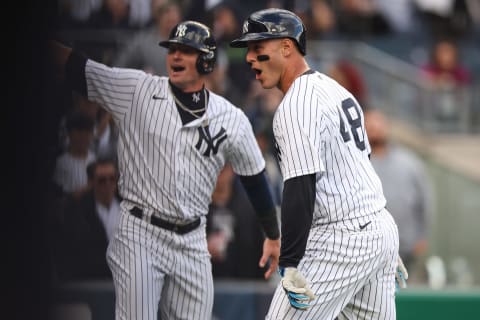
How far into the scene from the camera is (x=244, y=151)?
4.90m

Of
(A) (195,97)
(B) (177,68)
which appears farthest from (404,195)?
(B) (177,68)

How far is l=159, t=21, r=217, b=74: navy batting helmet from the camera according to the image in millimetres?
4668

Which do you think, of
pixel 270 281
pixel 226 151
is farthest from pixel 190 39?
pixel 270 281

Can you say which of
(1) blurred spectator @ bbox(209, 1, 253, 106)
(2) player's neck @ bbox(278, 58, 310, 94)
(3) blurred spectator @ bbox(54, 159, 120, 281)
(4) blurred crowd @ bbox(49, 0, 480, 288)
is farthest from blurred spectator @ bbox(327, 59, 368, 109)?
(2) player's neck @ bbox(278, 58, 310, 94)

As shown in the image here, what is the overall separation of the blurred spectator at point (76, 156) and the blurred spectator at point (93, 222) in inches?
2.3

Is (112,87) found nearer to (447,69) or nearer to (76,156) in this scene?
(76,156)

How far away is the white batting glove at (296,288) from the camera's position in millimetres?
3955

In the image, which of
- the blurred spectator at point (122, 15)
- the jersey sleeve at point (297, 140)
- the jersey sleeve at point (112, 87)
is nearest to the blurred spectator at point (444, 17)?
the blurred spectator at point (122, 15)

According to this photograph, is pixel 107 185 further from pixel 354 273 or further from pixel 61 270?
pixel 354 273

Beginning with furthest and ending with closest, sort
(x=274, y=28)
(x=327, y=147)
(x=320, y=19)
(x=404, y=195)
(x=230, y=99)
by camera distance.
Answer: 1. (x=320, y=19)
2. (x=404, y=195)
3. (x=230, y=99)
4. (x=274, y=28)
5. (x=327, y=147)

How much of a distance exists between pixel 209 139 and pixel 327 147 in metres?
0.79

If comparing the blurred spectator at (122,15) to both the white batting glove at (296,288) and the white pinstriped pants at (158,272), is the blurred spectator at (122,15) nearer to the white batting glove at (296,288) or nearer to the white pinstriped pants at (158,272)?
the white pinstriped pants at (158,272)

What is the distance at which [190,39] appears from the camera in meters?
4.68

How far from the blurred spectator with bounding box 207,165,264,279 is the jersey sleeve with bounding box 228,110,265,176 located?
6.26ft
